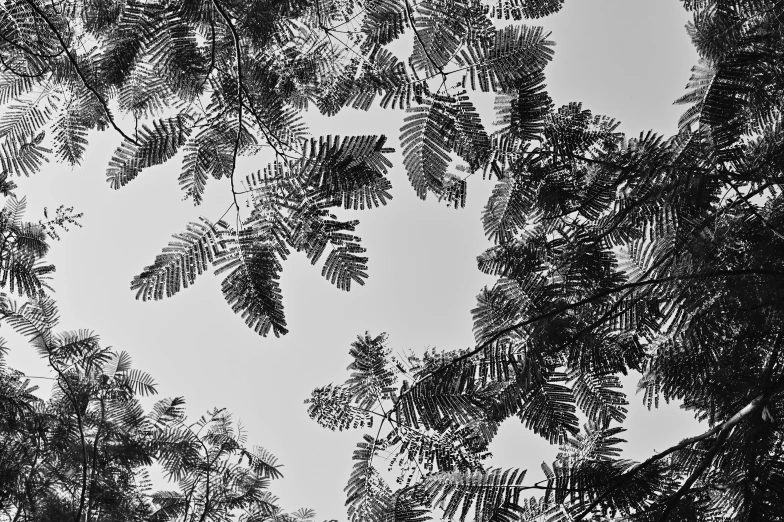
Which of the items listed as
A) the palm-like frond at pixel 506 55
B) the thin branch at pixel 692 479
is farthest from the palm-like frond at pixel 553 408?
the palm-like frond at pixel 506 55

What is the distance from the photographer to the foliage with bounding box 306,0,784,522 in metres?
1.86

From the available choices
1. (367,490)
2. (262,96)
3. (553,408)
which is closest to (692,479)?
(553,408)

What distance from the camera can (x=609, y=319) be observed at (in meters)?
2.13

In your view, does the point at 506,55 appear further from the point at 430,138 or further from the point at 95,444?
the point at 95,444

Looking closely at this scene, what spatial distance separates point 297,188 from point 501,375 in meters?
1.15

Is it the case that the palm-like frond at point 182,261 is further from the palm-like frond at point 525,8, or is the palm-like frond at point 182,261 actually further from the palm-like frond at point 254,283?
the palm-like frond at point 525,8

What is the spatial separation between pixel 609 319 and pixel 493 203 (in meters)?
0.75

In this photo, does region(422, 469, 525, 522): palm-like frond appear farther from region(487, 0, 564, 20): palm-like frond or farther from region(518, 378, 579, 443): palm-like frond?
region(487, 0, 564, 20): palm-like frond

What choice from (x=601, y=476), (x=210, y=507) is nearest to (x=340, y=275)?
(x=601, y=476)

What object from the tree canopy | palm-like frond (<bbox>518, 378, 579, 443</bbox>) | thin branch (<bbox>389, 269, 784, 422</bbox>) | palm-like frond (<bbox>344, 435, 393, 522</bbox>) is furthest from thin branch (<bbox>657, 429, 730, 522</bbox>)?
palm-like frond (<bbox>344, 435, 393, 522</bbox>)

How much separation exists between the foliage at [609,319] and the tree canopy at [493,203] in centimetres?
1

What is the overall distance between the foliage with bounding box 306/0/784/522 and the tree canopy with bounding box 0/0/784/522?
12 millimetres

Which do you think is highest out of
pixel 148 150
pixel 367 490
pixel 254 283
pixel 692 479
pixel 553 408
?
pixel 148 150

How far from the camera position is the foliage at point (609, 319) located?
73.1 inches
